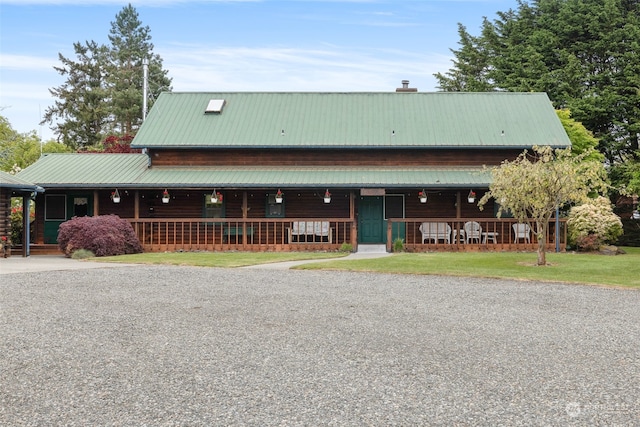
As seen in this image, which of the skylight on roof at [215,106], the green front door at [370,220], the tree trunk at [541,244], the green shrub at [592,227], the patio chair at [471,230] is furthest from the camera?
the skylight on roof at [215,106]

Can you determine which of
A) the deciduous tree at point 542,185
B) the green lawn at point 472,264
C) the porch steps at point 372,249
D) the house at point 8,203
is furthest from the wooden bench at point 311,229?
the house at point 8,203

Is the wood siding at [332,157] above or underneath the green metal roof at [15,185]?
above

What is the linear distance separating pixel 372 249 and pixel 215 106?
1010cm

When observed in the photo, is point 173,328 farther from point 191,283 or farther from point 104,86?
point 104,86

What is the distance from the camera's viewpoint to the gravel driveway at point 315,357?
4.96 meters

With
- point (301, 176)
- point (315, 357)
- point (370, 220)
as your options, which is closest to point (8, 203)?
point (301, 176)

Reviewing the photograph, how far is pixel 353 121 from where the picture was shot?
2584cm

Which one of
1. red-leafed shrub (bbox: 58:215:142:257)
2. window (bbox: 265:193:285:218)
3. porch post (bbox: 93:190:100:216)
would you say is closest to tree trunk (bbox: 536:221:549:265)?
window (bbox: 265:193:285:218)

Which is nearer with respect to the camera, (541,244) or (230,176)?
(541,244)

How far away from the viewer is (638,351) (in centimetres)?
711

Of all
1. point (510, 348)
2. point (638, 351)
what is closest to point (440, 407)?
point (510, 348)

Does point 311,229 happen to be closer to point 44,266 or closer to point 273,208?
point 273,208

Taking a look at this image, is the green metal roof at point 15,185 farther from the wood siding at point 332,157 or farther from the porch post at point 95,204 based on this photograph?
the wood siding at point 332,157

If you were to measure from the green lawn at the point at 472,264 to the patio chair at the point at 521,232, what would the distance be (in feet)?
6.75
